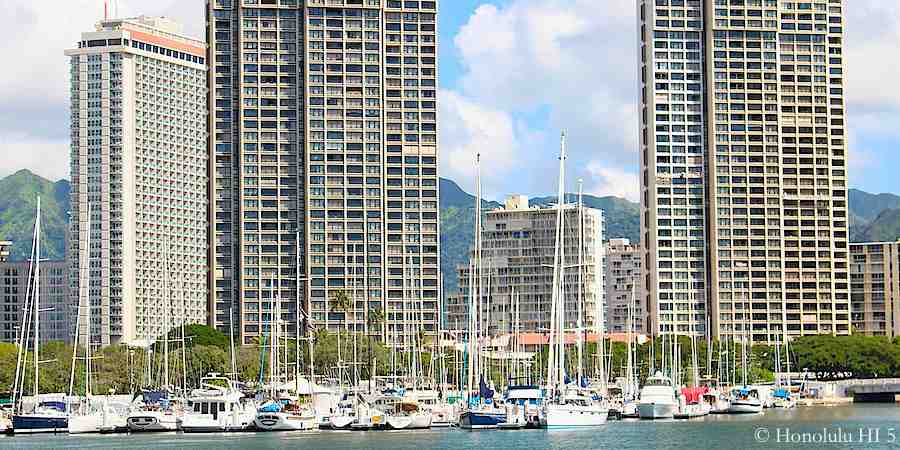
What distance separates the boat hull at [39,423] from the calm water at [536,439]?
31.0 inches

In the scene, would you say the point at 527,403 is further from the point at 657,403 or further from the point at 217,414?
the point at 217,414

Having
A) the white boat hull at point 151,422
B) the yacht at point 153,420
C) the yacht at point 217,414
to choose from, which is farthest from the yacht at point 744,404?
the white boat hull at point 151,422

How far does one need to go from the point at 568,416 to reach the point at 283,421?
79.9 ft

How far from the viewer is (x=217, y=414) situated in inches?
5394

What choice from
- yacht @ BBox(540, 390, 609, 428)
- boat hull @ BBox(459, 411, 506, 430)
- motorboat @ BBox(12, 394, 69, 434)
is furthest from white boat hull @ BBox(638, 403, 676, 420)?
motorboat @ BBox(12, 394, 69, 434)

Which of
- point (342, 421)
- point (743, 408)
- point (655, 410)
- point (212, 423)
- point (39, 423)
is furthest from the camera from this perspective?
point (743, 408)

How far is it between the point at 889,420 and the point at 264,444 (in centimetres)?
7044

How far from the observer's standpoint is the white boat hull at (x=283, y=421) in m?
137

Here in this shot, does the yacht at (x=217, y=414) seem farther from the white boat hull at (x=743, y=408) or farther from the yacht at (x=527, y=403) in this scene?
→ the white boat hull at (x=743, y=408)

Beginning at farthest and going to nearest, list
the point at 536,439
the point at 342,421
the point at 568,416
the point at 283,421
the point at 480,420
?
the point at 342,421 → the point at 283,421 → the point at 480,420 → the point at 568,416 → the point at 536,439

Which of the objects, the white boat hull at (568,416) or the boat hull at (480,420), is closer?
the white boat hull at (568,416)

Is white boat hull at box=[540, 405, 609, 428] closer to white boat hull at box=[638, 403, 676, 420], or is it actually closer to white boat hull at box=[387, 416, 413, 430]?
white boat hull at box=[387, 416, 413, 430]

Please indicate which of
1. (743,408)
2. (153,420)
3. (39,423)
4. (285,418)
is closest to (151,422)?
(153,420)

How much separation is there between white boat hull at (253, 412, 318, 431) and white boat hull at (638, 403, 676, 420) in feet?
113
